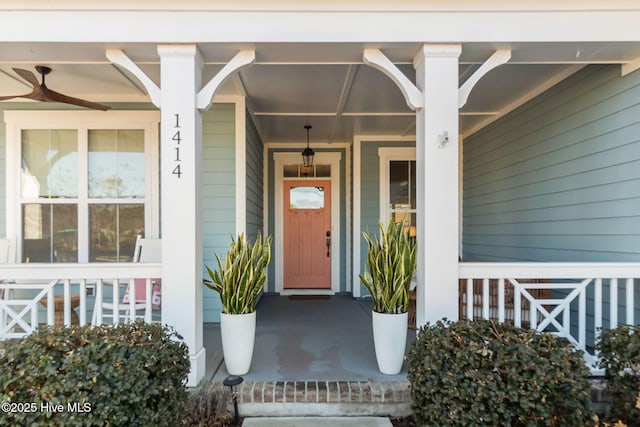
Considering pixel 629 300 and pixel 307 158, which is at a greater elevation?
pixel 307 158

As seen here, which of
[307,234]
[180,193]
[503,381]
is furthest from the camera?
[307,234]

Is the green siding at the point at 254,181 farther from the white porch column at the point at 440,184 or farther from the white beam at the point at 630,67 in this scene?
the white beam at the point at 630,67

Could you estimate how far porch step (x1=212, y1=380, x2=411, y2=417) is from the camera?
91.7 inches

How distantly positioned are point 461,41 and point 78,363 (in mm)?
2894

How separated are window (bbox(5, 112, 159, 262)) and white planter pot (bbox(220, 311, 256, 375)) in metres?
1.99

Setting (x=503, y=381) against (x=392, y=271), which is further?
(x=392, y=271)

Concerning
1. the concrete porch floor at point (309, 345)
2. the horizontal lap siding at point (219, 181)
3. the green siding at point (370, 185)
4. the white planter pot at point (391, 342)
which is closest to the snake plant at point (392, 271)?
the white planter pot at point (391, 342)

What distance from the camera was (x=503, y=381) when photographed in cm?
181

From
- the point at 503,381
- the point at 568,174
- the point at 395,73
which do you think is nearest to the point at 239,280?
the point at 503,381

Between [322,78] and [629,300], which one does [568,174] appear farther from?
[322,78]

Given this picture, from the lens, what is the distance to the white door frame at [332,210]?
19.9ft

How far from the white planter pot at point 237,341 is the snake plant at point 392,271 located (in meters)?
0.89

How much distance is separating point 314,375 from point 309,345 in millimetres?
643

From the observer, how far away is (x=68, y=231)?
13.2ft
